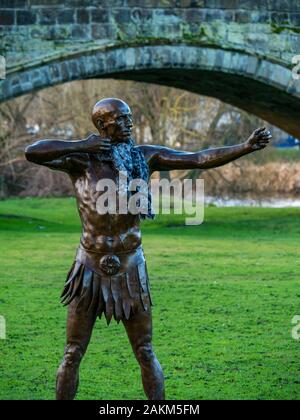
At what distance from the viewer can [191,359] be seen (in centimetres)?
973

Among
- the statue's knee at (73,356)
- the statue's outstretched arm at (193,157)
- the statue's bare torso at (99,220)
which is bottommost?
the statue's knee at (73,356)

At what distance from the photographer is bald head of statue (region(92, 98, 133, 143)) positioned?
689cm

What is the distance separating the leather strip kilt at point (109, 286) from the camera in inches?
272

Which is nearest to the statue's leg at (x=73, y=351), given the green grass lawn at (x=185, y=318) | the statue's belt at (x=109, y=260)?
the statue's belt at (x=109, y=260)

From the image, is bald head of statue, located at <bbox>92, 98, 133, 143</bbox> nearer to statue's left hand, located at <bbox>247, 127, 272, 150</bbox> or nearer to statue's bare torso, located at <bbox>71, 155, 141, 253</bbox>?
statue's bare torso, located at <bbox>71, 155, 141, 253</bbox>

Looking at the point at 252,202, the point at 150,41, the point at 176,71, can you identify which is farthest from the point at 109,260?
the point at 252,202

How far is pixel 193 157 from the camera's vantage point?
7090 mm

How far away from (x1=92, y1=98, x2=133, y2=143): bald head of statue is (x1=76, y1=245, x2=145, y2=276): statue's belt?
626mm

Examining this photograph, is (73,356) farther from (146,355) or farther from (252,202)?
(252,202)

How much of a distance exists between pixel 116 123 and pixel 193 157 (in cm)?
50

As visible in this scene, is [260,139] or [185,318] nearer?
[260,139]

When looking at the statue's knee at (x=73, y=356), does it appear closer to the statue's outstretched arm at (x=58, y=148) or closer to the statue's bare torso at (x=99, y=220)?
the statue's bare torso at (x=99, y=220)

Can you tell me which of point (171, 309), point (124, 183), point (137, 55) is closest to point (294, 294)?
point (171, 309)

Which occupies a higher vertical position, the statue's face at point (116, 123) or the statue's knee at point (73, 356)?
the statue's face at point (116, 123)
